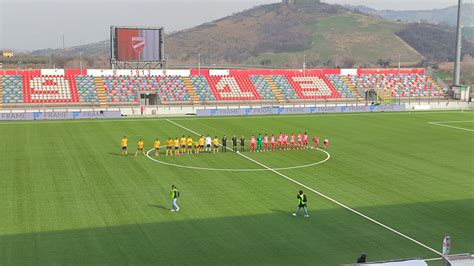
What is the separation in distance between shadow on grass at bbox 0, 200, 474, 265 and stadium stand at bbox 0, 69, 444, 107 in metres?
52.4

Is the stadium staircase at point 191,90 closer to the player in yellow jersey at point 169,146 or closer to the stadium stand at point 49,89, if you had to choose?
the stadium stand at point 49,89

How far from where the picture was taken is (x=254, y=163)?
3453 centimetres

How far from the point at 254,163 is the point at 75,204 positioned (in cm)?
1338

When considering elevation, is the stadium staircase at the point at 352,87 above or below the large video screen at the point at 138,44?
below

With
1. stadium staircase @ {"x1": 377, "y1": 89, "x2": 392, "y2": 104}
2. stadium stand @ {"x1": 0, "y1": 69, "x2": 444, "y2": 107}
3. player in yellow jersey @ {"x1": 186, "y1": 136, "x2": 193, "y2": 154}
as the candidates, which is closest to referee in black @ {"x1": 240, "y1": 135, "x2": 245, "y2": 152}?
player in yellow jersey @ {"x1": 186, "y1": 136, "x2": 193, "y2": 154}

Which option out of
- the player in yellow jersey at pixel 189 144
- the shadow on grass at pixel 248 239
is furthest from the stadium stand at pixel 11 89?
the shadow on grass at pixel 248 239

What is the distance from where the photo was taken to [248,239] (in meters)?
20.1

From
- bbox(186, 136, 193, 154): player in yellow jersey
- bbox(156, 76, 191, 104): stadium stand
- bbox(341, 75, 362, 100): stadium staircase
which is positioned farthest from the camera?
bbox(341, 75, 362, 100): stadium staircase

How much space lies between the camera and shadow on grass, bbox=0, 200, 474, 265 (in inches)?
715

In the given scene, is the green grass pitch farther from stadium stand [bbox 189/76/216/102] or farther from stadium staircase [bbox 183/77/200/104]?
stadium stand [bbox 189/76/216/102]

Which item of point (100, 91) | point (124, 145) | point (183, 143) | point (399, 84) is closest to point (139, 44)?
point (100, 91)

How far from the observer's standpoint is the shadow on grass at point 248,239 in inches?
715

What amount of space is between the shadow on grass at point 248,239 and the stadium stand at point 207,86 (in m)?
52.4

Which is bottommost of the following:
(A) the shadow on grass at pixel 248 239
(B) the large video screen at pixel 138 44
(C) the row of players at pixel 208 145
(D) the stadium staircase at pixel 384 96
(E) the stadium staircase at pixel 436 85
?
(A) the shadow on grass at pixel 248 239
